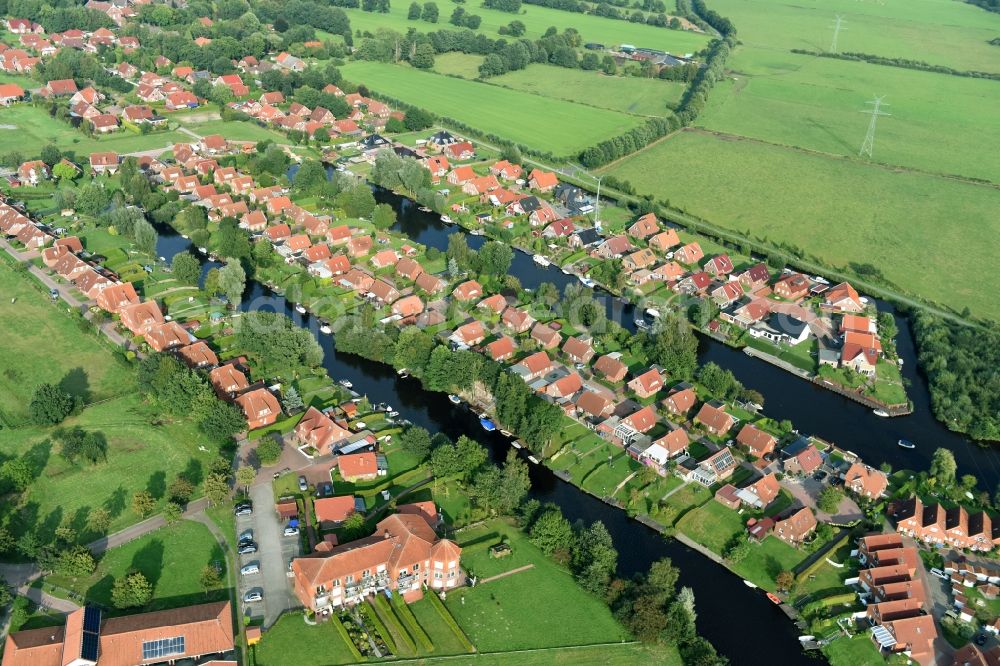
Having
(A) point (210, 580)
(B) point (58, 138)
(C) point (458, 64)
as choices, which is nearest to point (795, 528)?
(A) point (210, 580)

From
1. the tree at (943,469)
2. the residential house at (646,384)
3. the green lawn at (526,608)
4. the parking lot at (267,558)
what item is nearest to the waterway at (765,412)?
the tree at (943,469)

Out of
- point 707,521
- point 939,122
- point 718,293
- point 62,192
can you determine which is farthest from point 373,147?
point 939,122

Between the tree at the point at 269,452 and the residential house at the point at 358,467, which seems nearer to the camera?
the residential house at the point at 358,467

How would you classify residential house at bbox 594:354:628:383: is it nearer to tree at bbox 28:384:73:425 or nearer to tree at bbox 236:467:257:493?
tree at bbox 236:467:257:493

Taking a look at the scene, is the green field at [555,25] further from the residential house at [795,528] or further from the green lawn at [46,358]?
the residential house at [795,528]

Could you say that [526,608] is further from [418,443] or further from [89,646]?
[89,646]

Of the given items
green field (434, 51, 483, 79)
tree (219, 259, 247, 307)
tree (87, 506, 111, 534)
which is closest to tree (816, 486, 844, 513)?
tree (87, 506, 111, 534)
